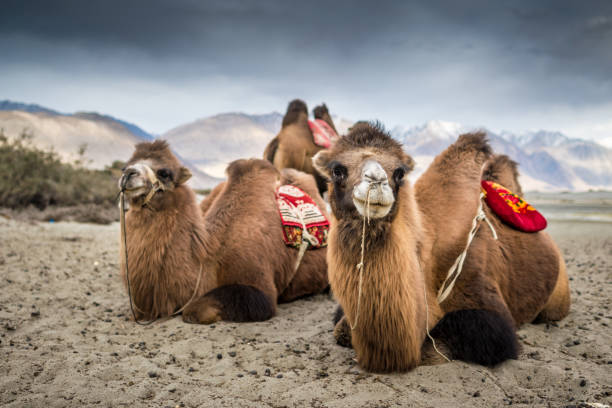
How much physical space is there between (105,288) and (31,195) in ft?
26.1

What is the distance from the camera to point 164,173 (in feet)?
12.8

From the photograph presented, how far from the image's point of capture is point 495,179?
3.84 meters

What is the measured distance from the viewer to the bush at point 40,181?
1088cm

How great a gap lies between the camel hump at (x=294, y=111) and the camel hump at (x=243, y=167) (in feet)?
10.7

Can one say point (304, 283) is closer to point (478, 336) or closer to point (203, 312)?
point (203, 312)

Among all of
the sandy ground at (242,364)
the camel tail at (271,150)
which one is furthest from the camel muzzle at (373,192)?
the camel tail at (271,150)

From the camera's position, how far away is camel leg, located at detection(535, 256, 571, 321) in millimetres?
3629

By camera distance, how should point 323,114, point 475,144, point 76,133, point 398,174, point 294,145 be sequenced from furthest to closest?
1. point 76,133
2. point 323,114
3. point 294,145
4. point 475,144
5. point 398,174

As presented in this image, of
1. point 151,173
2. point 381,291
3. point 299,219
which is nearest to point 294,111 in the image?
point 299,219

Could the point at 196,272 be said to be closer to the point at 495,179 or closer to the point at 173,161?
the point at 173,161

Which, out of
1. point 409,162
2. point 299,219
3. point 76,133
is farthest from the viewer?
point 76,133

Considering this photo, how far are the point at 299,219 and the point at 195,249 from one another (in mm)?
1183

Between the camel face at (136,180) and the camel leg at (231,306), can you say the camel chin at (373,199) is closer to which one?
the camel leg at (231,306)

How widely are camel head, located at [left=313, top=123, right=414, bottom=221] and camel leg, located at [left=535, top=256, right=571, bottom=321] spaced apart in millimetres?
2070
